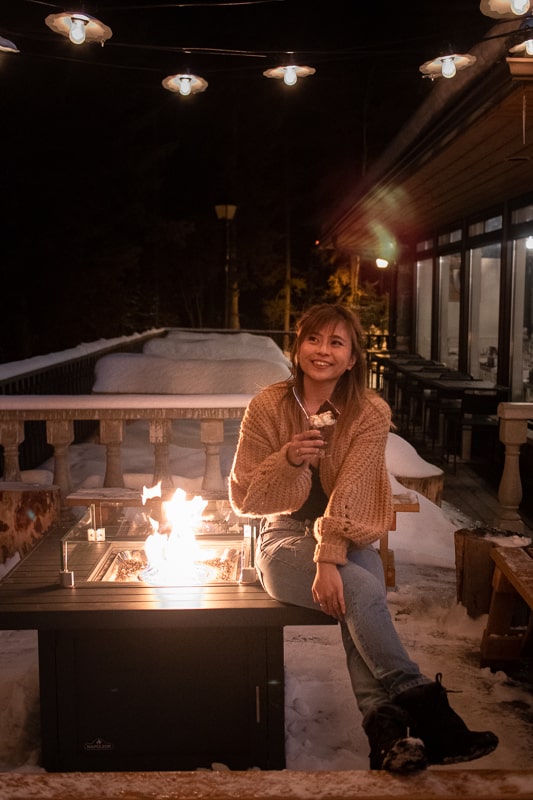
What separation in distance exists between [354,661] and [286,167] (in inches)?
1266

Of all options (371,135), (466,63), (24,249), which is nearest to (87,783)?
(466,63)

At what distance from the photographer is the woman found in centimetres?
234

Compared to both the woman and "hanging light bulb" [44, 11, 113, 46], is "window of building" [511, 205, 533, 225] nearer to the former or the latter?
"hanging light bulb" [44, 11, 113, 46]

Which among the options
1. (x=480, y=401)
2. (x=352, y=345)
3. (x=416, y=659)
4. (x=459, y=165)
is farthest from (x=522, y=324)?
(x=352, y=345)

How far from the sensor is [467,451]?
952 cm

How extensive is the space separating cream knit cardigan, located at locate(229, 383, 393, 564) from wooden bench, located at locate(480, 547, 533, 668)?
0.89 m

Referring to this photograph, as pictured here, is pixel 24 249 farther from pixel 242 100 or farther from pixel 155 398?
pixel 242 100

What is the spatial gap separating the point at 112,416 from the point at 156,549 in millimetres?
1884

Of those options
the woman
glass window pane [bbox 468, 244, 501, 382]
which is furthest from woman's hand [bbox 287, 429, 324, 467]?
glass window pane [bbox 468, 244, 501, 382]

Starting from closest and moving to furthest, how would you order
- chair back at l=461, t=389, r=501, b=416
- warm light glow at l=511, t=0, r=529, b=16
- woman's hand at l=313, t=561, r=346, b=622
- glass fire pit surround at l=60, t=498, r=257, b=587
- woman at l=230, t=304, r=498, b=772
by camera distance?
woman at l=230, t=304, r=498, b=772, woman's hand at l=313, t=561, r=346, b=622, glass fire pit surround at l=60, t=498, r=257, b=587, warm light glow at l=511, t=0, r=529, b=16, chair back at l=461, t=389, r=501, b=416

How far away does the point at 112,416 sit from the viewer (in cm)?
507

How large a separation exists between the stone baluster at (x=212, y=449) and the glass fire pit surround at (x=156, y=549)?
4.69 ft

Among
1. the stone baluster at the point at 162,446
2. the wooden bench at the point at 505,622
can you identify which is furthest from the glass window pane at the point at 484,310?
the wooden bench at the point at 505,622

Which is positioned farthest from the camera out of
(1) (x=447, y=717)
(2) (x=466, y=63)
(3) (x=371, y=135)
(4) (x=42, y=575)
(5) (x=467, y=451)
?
(3) (x=371, y=135)
